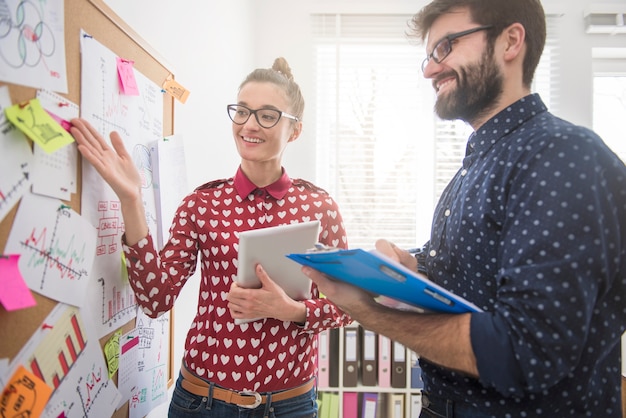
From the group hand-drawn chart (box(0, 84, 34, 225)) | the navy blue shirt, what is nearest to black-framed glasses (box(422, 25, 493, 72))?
the navy blue shirt

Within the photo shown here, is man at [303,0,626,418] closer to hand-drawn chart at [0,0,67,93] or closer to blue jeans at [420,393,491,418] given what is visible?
blue jeans at [420,393,491,418]

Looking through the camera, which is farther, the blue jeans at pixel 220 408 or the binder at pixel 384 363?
the binder at pixel 384 363

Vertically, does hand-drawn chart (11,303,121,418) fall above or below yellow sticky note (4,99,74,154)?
below

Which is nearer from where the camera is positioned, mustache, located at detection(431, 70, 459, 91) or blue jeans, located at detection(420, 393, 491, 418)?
blue jeans, located at detection(420, 393, 491, 418)

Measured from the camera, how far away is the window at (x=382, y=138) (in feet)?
9.39

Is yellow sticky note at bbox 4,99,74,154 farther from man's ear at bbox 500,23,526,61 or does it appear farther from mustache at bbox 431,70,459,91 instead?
man's ear at bbox 500,23,526,61

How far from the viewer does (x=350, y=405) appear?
240cm

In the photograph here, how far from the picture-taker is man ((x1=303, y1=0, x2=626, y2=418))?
2.23 ft

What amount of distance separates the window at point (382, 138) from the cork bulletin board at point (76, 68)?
5.76 ft

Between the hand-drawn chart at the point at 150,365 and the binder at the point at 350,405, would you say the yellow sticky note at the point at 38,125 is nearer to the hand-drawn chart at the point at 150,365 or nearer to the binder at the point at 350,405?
the hand-drawn chart at the point at 150,365

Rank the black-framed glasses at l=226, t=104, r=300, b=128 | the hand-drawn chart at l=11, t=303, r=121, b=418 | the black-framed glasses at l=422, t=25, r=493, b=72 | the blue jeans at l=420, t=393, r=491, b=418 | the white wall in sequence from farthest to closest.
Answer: the white wall, the black-framed glasses at l=226, t=104, r=300, b=128, the black-framed glasses at l=422, t=25, r=493, b=72, the blue jeans at l=420, t=393, r=491, b=418, the hand-drawn chart at l=11, t=303, r=121, b=418

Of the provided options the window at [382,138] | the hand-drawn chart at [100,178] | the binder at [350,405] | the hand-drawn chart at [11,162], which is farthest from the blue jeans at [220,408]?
the window at [382,138]

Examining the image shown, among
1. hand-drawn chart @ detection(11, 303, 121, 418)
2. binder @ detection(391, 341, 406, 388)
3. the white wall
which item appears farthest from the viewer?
binder @ detection(391, 341, 406, 388)

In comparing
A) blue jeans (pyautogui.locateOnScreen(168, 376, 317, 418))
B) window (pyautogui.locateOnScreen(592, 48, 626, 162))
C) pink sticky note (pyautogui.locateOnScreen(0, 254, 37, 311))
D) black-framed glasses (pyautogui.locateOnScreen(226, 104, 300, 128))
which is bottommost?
blue jeans (pyautogui.locateOnScreen(168, 376, 317, 418))
